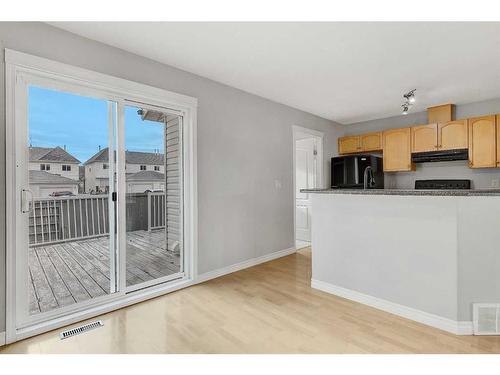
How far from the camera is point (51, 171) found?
227 centimetres

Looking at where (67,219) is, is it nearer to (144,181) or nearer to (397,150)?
(144,181)

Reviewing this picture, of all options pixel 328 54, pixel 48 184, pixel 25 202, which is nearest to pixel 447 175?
pixel 328 54

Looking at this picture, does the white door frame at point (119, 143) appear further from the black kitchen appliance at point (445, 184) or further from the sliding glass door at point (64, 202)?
the black kitchen appliance at point (445, 184)

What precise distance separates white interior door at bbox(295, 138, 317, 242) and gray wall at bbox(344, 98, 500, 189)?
108 centimetres

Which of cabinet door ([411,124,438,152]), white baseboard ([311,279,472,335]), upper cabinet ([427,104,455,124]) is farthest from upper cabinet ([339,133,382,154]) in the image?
white baseboard ([311,279,472,335])

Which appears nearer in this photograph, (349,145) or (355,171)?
(355,171)

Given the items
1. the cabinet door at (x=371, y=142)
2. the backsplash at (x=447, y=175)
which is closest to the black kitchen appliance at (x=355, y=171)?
the cabinet door at (x=371, y=142)

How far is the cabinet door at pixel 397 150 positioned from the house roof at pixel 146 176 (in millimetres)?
4020

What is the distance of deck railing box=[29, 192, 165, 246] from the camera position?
7.32 feet

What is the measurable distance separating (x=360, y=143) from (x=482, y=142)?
1.86 meters

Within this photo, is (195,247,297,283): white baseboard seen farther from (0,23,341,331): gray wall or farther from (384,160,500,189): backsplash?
(384,160,500,189): backsplash

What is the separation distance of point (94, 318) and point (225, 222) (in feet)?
5.63
